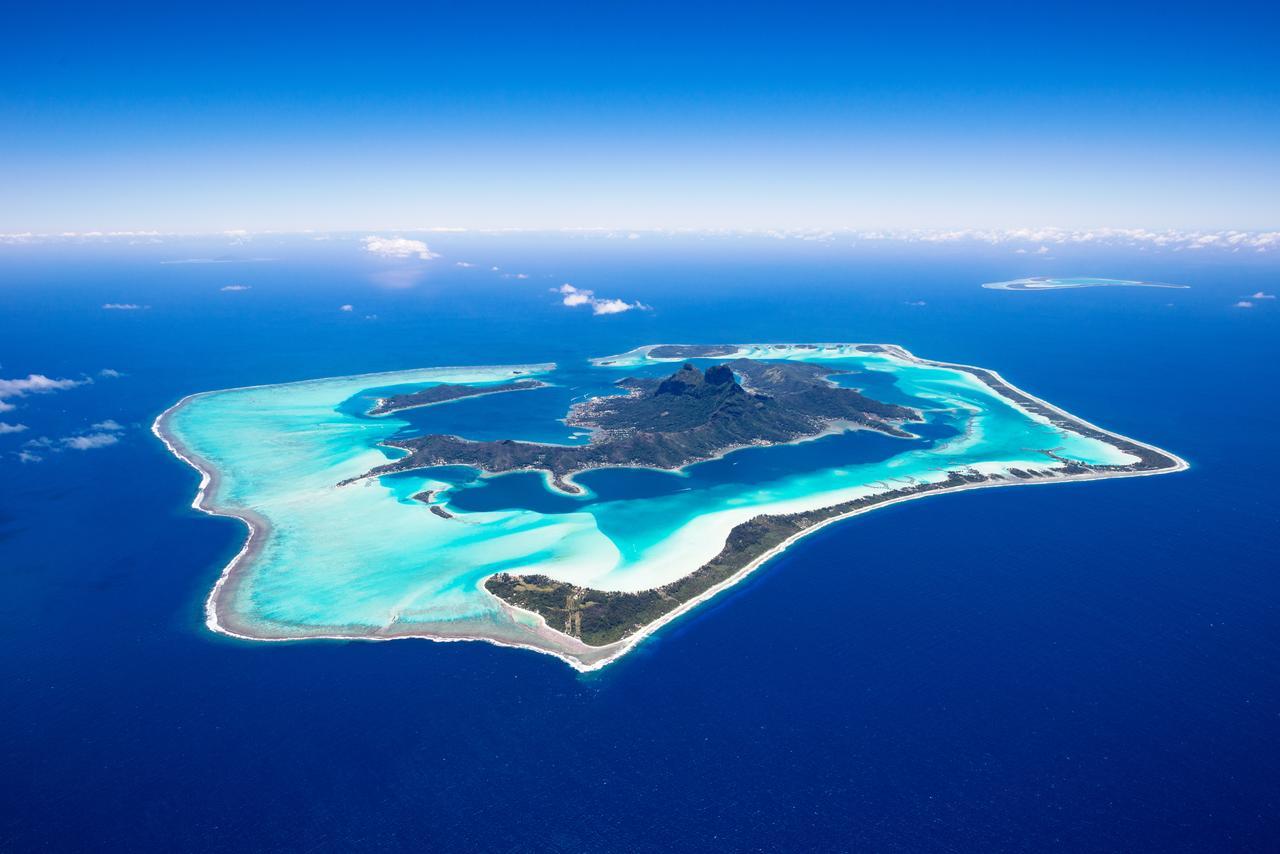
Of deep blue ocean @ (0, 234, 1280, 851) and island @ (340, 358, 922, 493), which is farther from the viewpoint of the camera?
island @ (340, 358, 922, 493)

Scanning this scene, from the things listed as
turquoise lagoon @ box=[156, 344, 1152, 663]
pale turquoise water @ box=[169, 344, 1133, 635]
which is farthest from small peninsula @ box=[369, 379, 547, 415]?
pale turquoise water @ box=[169, 344, 1133, 635]

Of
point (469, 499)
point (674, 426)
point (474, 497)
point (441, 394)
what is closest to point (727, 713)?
point (469, 499)

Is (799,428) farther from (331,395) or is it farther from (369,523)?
(331,395)

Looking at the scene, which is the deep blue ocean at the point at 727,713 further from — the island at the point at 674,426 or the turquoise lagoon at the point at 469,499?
the island at the point at 674,426

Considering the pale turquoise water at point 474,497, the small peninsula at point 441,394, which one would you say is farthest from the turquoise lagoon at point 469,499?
the small peninsula at point 441,394

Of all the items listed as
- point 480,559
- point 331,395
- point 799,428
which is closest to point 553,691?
point 480,559

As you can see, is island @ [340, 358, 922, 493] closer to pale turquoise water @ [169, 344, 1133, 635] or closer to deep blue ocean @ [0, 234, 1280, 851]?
pale turquoise water @ [169, 344, 1133, 635]
